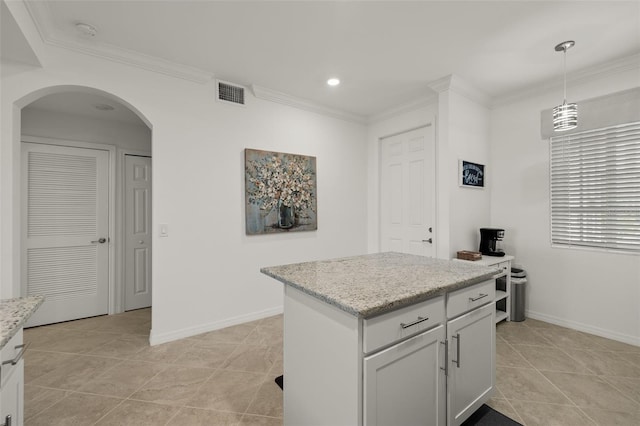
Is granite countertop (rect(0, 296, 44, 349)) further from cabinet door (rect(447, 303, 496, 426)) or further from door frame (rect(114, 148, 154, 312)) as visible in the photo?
door frame (rect(114, 148, 154, 312))

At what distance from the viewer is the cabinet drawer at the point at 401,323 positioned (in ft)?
3.92

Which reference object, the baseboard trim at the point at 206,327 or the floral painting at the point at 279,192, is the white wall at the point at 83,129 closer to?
the floral painting at the point at 279,192

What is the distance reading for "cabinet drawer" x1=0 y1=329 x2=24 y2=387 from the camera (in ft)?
3.64

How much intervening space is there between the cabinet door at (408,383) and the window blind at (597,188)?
2618mm

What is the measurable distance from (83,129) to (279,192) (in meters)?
2.55

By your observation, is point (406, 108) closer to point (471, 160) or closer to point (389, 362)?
point (471, 160)

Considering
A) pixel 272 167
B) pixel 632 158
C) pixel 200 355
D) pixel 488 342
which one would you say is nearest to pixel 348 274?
pixel 488 342

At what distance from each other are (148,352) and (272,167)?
2200mm

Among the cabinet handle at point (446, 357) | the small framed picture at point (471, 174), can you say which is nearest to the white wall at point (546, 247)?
the small framed picture at point (471, 174)

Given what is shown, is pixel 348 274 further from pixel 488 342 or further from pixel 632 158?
pixel 632 158

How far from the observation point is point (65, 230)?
11.5 ft

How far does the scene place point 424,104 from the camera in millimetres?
3672

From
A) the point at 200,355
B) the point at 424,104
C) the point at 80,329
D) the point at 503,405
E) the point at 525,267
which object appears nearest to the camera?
the point at 503,405

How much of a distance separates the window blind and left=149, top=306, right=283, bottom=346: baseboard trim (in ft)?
11.0
